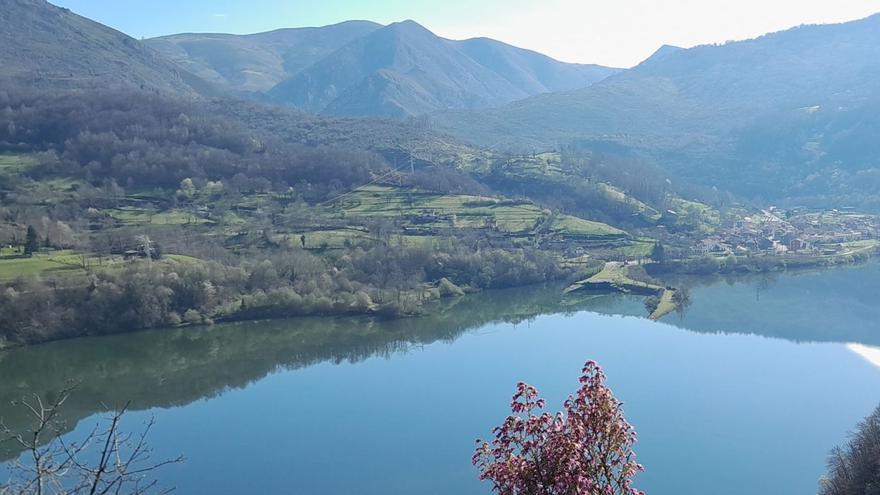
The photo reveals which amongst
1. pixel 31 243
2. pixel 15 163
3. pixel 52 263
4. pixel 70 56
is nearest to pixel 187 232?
pixel 31 243

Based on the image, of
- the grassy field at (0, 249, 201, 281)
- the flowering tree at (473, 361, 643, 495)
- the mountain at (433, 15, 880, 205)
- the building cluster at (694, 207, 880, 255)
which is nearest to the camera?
the flowering tree at (473, 361, 643, 495)

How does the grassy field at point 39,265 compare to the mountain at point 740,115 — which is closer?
the grassy field at point 39,265

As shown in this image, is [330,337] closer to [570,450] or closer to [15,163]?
Result: [570,450]

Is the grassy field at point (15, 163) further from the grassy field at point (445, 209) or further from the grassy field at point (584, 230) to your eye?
the grassy field at point (584, 230)

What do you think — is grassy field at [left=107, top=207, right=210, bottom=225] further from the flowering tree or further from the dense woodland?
the flowering tree

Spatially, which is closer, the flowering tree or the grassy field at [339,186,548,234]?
the flowering tree

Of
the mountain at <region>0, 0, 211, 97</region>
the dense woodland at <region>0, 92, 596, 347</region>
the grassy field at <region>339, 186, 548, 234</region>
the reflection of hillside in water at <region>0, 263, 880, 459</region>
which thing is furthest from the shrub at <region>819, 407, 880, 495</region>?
the mountain at <region>0, 0, 211, 97</region>

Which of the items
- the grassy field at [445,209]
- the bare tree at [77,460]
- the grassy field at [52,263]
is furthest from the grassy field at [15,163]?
the bare tree at [77,460]
